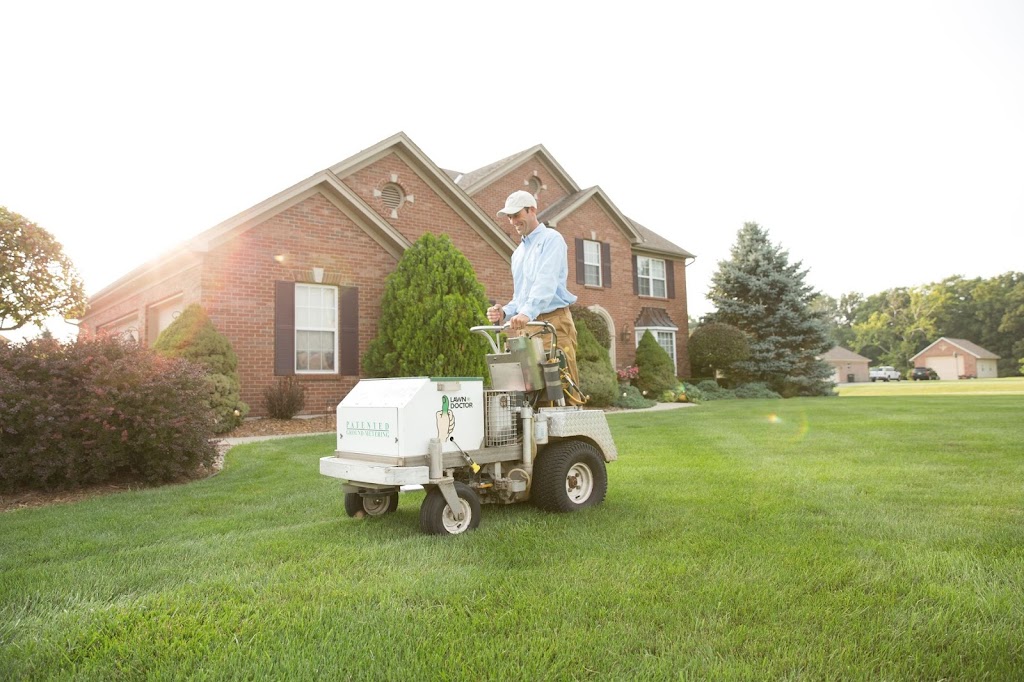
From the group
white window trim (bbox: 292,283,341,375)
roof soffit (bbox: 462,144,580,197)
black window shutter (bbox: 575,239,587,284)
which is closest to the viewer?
white window trim (bbox: 292,283,341,375)

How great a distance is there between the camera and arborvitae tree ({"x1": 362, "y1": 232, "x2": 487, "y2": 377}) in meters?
11.8

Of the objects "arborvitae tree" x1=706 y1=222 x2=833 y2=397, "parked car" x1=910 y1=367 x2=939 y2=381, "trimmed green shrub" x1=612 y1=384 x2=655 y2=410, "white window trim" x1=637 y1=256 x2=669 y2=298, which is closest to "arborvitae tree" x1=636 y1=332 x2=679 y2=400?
"trimmed green shrub" x1=612 y1=384 x2=655 y2=410

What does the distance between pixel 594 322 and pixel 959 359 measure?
6279cm

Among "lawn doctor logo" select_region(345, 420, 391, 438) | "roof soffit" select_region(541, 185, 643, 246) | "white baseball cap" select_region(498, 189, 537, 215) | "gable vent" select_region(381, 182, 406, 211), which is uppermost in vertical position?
"roof soffit" select_region(541, 185, 643, 246)

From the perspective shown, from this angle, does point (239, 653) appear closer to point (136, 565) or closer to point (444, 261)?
point (136, 565)

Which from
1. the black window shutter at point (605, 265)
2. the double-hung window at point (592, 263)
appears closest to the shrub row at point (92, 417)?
the double-hung window at point (592, 263)

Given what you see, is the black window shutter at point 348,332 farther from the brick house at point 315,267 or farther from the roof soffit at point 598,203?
the roof soffit at point 598,203

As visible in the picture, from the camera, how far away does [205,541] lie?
12.6 ft

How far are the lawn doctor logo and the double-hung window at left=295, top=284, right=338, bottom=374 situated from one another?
8697 millimetres

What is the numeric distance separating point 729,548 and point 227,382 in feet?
28.9

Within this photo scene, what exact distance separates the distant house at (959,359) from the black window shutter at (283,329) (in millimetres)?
68633

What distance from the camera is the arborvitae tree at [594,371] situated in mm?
15898

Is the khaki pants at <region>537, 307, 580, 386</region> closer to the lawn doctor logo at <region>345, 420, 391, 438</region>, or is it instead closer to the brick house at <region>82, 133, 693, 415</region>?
the lawn doctor logo at <region>345, 420, 391, 438</region>

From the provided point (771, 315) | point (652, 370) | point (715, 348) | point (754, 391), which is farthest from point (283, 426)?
point (771, 315)
